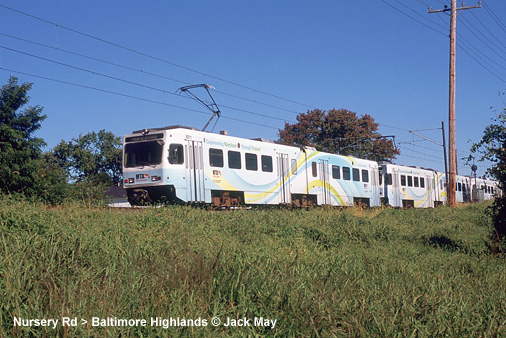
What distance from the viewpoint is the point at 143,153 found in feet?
56.0

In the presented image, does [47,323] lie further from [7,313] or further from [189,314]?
[189,314]

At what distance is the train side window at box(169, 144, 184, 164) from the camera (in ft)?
54.0

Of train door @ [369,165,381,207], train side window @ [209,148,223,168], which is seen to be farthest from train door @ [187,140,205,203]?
train door @ [369,165,381,207]

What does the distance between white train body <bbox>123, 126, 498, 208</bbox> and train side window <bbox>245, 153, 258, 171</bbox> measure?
41 millimetres

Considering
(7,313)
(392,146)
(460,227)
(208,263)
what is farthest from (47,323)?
(392,146)

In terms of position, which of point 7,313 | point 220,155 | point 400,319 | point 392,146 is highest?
point 392,146

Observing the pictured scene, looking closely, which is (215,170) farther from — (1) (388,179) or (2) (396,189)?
(2) (396,189)

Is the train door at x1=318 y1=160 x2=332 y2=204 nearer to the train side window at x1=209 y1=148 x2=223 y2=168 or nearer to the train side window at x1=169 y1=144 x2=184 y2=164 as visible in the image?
the train side window at x1=209 y1=148 x2=223 y2=168

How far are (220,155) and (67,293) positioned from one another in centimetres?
1356

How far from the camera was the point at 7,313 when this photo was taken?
4367mm

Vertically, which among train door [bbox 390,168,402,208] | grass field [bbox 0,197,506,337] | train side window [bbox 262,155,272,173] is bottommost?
grass field [bbox 0,197,506,337]

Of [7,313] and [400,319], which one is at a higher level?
[7,313]

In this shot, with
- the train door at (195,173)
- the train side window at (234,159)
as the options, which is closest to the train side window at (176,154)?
the train door at (195,173)

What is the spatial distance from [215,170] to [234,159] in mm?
1283
